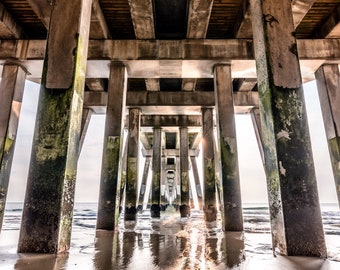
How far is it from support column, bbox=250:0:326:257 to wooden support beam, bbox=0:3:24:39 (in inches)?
289

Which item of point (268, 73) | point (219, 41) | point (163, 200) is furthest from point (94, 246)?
point (163, 200)

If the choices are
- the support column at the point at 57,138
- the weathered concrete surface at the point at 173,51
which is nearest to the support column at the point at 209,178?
the weathered concrete surface at the point at 173,51

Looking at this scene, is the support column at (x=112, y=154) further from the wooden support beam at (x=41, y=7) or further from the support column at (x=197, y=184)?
the support column at (x=197, y=184)

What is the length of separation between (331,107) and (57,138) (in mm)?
8392

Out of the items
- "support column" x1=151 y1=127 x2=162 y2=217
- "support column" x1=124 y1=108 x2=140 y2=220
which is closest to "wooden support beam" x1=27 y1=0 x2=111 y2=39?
"support column" x1=124 y1=108 x2=140 y2=220

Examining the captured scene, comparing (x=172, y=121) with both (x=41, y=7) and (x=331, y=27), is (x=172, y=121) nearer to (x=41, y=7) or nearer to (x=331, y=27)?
(x=331, y=27)

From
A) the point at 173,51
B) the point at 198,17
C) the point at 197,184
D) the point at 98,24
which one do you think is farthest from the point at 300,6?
the point at 197,184

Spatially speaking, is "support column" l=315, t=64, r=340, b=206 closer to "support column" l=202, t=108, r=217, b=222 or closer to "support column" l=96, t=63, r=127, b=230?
"support column" l=202, t=108, r=217, b=222

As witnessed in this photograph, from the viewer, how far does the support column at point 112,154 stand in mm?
6719

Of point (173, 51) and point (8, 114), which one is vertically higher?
point (173, 51)

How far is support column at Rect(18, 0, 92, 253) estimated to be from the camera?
3355mm

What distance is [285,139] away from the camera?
361 cm

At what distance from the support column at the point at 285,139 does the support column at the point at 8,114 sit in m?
7.68

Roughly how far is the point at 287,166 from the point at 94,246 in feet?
10.9
